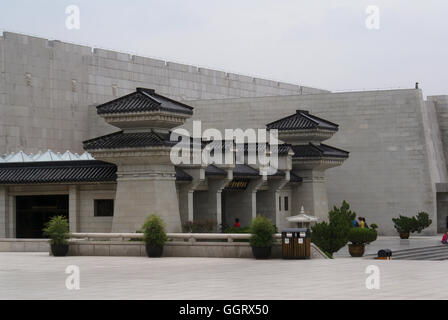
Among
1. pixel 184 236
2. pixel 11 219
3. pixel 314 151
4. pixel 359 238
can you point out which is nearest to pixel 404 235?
pixel 314 151

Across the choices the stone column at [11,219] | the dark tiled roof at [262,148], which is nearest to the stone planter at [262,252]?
the dark tiled roof at [262,148]

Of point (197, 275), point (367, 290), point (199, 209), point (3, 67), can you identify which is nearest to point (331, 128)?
point (199, 209)

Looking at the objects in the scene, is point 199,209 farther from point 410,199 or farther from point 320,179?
point 410,199

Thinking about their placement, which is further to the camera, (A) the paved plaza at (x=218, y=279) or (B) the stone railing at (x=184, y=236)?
(B) the stone railing at (x=184, y=236)

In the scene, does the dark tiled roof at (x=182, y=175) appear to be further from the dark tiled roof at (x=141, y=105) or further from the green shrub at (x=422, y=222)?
the green shrub at (x=422, y=222)

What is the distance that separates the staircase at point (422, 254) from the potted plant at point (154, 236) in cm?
851

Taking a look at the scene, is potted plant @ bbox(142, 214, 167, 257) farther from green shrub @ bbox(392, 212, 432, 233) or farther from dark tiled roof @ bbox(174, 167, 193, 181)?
green shrub @ bbox(392, 212, 432, 233)

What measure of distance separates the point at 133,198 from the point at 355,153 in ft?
70.7

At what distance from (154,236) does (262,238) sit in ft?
15.7

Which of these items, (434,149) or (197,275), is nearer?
(197,275)

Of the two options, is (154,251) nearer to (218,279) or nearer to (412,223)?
(218,279)

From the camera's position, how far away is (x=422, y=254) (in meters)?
37.1

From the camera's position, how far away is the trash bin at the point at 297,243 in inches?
1191

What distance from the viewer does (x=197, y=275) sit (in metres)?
24.6
